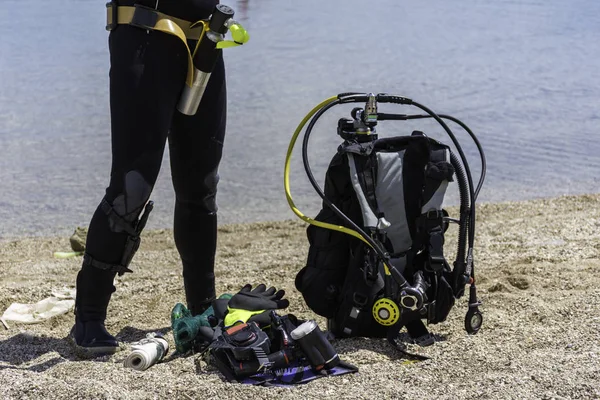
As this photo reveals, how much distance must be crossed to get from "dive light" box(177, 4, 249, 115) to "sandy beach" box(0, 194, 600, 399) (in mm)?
964

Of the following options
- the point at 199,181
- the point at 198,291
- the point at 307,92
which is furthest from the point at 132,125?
the point at 307,92

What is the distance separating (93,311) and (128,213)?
439mm

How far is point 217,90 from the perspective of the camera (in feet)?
10.4

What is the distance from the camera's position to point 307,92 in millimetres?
8555

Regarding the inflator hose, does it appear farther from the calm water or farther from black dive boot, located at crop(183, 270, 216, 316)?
the calm water

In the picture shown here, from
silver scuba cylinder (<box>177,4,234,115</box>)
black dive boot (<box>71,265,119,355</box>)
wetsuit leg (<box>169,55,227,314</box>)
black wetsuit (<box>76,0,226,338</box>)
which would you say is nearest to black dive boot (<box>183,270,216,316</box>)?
wetsuit leg (<box>169,55,227,314</box>)

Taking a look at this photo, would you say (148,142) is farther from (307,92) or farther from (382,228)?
(307,92)

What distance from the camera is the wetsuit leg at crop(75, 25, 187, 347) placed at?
2.89m

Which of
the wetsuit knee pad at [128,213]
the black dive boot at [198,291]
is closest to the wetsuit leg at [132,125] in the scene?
the wetsuit knee pad at [128,213]

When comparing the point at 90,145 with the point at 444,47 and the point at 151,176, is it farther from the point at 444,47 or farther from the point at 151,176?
the point at 444,47

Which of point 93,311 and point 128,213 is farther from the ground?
point 128,213

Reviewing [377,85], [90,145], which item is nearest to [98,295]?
[90,145]

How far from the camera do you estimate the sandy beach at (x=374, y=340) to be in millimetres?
2604

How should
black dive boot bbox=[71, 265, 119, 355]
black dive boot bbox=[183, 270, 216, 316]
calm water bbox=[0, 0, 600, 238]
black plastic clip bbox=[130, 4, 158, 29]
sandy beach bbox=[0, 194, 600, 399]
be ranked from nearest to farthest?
sandy beach bbox=[0, 194, 600, 399] → black plastic clip bbox=[130, 4, 158, 29] → black dive boot bbox=[71, 265, 119, 355] → black dive boot bbox=[183, 270, 216, 316] → calm water bbox=[0, 0, 600, 238]
